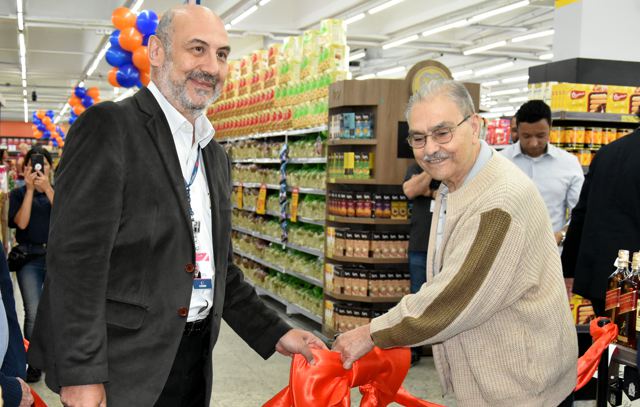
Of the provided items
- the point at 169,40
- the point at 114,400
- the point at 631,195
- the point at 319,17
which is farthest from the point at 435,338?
the point at 319,17

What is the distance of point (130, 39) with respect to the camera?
28.4ft

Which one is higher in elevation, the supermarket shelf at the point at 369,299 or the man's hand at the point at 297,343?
the man's hand at the point at 297,343

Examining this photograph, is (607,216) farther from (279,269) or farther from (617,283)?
(279,269)

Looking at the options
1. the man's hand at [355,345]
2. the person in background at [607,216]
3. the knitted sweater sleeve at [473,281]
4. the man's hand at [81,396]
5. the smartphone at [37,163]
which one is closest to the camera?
the man's hand at [81,396]

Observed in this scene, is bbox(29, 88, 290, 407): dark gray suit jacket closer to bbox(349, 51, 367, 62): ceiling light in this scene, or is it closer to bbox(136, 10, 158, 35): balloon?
bbox(136, 10, 158, 35): balloon

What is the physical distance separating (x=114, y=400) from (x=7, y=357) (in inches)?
16.6

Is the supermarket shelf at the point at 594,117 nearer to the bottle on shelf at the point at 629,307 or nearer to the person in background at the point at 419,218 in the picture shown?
the person in background at the point at 419,218

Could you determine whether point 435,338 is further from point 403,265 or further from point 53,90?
point 53,90

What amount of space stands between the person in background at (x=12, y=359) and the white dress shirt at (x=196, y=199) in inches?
18.9

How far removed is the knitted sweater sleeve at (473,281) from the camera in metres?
1.89

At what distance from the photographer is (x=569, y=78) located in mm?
7023

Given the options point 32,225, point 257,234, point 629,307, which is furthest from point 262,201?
point 629,307

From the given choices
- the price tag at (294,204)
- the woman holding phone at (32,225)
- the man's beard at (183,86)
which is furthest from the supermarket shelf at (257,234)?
the man's beard at (183,86)

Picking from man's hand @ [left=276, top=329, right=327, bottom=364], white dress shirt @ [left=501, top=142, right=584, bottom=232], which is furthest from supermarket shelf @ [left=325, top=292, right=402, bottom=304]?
man's hand @ [left=276, top=329, right=327, bottom=364]
